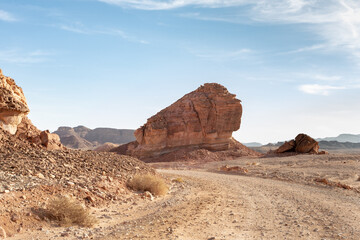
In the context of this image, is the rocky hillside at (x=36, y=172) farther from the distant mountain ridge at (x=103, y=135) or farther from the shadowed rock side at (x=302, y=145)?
the distant mountain ridge at (x=103, y=135)

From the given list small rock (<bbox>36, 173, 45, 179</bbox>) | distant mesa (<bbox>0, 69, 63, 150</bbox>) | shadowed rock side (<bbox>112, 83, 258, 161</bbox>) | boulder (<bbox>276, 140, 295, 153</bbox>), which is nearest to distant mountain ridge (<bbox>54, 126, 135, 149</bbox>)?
shadowed rock side (<bbox>112, 83, 258, 161</bbox>)

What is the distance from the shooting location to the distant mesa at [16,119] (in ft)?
49.3

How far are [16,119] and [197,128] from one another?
33693mm

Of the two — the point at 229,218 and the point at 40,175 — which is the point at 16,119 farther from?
the point at 229,218

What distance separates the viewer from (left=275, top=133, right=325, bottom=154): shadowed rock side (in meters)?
41.5

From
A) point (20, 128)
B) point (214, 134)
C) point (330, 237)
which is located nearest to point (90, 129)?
point (214, 134)

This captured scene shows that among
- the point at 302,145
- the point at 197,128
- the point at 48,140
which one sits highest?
the point at 197,128

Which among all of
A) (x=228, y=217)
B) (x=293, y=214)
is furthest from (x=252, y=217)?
(x=293, y=214)

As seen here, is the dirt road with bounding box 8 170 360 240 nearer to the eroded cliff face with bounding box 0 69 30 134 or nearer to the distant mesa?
the distant mesa

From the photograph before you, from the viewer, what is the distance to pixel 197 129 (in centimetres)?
4778

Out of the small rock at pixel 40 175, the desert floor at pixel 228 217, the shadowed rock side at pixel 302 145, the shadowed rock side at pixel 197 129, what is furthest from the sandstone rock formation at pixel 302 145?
the small rock at pixel 40 175

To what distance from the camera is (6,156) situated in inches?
440

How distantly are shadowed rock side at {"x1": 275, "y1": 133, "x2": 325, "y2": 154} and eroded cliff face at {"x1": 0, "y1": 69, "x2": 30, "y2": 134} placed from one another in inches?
1354

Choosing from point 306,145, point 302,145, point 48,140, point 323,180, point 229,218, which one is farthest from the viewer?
point 302,145
